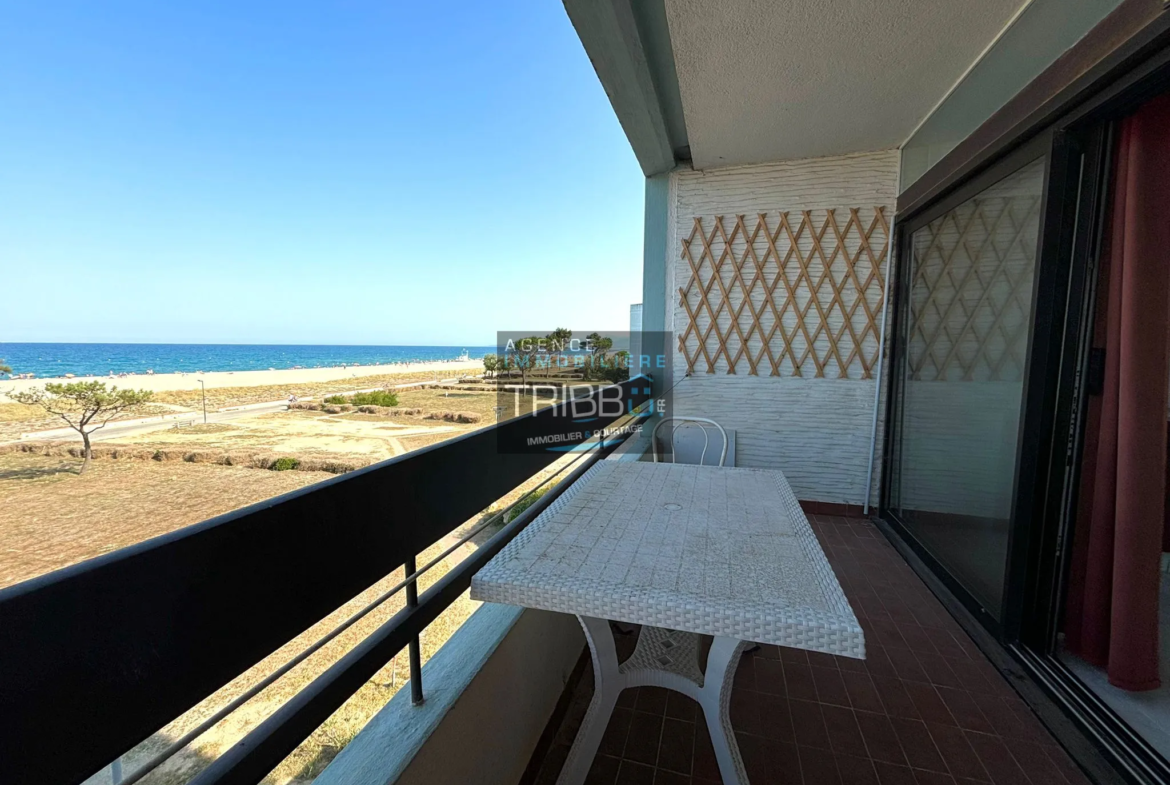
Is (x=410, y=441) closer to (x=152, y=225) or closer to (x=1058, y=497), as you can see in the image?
(x=152, y=225)

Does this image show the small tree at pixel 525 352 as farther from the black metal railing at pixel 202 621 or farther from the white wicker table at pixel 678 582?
the black metal railing at pixel 202 621

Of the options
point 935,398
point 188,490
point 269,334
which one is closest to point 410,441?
point 188,490

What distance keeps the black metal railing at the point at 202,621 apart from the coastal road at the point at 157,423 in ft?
18.5

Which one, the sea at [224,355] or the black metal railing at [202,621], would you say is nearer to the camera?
the black metal railing at [202,621]

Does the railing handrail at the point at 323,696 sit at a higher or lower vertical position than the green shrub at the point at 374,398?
higher

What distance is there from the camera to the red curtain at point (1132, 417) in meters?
1.11

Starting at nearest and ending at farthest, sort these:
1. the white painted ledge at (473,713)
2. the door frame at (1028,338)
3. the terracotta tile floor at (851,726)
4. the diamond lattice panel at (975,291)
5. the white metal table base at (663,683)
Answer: the white painted ledge at (473,713) < the white metal table base at (663,683) < the terracotta tile floor at (851,726) < the door frame at (1028,338) < the diamond lattice panel at (975,291)

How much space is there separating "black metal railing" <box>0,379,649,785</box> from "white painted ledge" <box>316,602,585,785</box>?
16 centimetres

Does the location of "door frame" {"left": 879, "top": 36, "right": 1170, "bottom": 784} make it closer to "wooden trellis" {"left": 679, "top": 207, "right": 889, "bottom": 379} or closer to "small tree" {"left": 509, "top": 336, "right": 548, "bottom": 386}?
"wooden trellis" {"left": 679, "top": 207, "right": 889, "bottom": 379}

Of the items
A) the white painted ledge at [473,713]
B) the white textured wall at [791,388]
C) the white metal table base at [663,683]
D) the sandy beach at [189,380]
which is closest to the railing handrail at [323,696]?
the white painted ledge at [473,713]

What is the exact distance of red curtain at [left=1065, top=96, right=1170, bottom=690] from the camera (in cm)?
111

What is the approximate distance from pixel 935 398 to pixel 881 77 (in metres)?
1.35

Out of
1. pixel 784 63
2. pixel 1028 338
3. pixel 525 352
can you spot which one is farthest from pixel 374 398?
pixel 1028 338

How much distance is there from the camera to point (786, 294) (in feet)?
9.00
